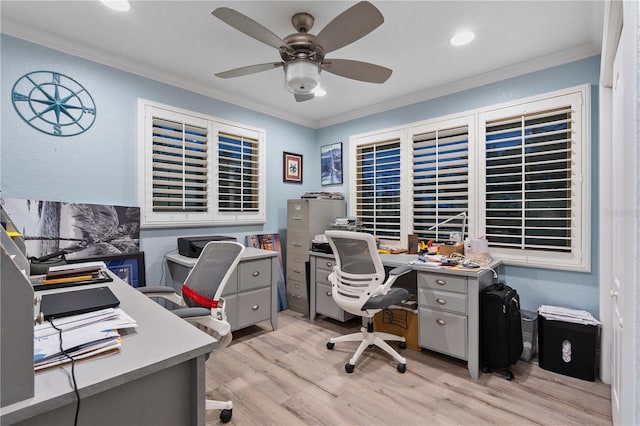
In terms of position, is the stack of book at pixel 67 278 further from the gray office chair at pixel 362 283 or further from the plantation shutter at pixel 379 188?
the plantation shutter at pixel 379 188

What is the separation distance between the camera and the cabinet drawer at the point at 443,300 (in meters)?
2.25

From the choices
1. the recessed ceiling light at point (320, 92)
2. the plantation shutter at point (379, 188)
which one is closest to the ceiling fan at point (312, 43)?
the recessed ceiling light at point (320, 92)

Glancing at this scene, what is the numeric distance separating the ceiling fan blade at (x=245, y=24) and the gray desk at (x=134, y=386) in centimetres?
149

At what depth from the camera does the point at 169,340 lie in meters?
0.94

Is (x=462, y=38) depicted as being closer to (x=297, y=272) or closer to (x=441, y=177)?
(x=441, y=177)

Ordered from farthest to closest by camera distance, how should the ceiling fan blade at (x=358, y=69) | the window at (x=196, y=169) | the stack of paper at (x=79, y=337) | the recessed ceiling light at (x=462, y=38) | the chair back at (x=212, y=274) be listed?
1. the window at (x=196, y=169)
2. the recessed ceiling light at (x=462, y=38)
3. the ceiling fan blade at (x=358, y=69)
4. the chair back at (x=212, y=274)
5. the stack of paper at (x=79, y=337)

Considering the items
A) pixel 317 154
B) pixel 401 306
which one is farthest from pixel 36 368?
pixel 317 154

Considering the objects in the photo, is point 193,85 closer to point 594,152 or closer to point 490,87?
point 490,87

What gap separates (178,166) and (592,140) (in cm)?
366

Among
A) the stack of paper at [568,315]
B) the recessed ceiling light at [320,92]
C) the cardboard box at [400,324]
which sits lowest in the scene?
the cardboard box at [400,324]

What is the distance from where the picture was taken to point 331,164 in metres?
4.23

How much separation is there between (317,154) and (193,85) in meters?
1.94

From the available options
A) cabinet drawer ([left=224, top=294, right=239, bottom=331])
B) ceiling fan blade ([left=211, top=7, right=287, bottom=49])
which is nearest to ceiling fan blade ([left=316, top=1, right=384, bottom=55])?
ceiling fan blade ([left=211, top=7, right=287, bottom=49])

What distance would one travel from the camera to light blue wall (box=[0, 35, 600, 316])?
7.09 ft
